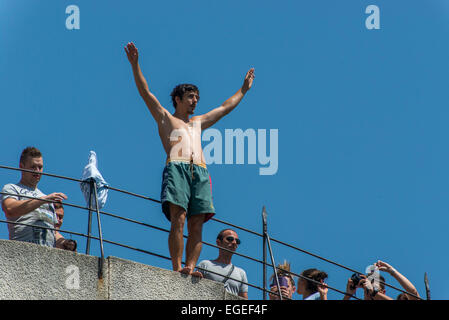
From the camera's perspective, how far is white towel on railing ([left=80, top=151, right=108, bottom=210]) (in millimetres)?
15273

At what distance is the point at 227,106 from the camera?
662 inches

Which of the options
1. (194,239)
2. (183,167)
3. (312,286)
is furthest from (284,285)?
(183,167)

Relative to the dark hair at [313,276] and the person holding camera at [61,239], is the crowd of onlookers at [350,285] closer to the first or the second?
the dark hair at [313,276]

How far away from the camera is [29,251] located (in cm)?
1409

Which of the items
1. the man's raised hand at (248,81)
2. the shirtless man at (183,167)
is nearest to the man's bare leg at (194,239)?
the shirtless man at (183,167)

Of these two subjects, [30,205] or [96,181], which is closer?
[30,205]

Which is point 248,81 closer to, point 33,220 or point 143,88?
point 143,88

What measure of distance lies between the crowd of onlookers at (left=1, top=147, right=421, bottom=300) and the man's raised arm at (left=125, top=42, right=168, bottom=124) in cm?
161

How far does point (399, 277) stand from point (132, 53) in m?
5.03

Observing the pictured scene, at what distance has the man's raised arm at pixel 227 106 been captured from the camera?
16.5 m

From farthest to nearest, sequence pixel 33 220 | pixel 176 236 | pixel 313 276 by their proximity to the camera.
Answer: pixel 313 276, pixel 33 220, pixel 176 236

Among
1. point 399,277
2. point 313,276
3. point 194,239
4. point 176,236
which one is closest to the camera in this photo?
point 176,236
